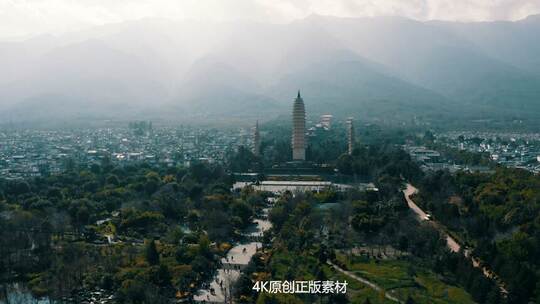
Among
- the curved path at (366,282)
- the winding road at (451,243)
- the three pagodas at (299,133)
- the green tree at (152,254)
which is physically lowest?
the curved path at (366,282)

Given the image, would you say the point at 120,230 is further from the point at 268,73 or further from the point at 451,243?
the point at 268,73

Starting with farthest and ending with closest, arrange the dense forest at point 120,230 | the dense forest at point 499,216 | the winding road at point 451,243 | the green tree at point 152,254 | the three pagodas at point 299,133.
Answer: the three pagodas at point 299,133 → the green tree at point 152,254 → the winding road at point 451,243 → the dense forest at point 120,230 → the dense forest at point 499,216

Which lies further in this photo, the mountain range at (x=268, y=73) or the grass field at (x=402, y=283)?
the mountain range at (x=268, y=73)

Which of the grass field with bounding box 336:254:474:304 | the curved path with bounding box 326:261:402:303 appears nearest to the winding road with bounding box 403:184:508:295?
the grass field with bounding box 336:254:474:304

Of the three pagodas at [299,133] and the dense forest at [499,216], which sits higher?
the three pagodas at [299,133]

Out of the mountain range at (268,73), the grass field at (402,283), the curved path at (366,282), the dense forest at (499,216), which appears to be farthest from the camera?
the mountain range at (268,73)

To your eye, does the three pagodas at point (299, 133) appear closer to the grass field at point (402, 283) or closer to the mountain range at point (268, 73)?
the grass field at point (402, 283)

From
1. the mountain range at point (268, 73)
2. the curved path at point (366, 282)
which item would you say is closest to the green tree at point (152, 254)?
the curved path at point (366, 282)

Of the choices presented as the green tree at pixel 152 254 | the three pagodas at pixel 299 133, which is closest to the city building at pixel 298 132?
the three pagodas at pixel 299 133
